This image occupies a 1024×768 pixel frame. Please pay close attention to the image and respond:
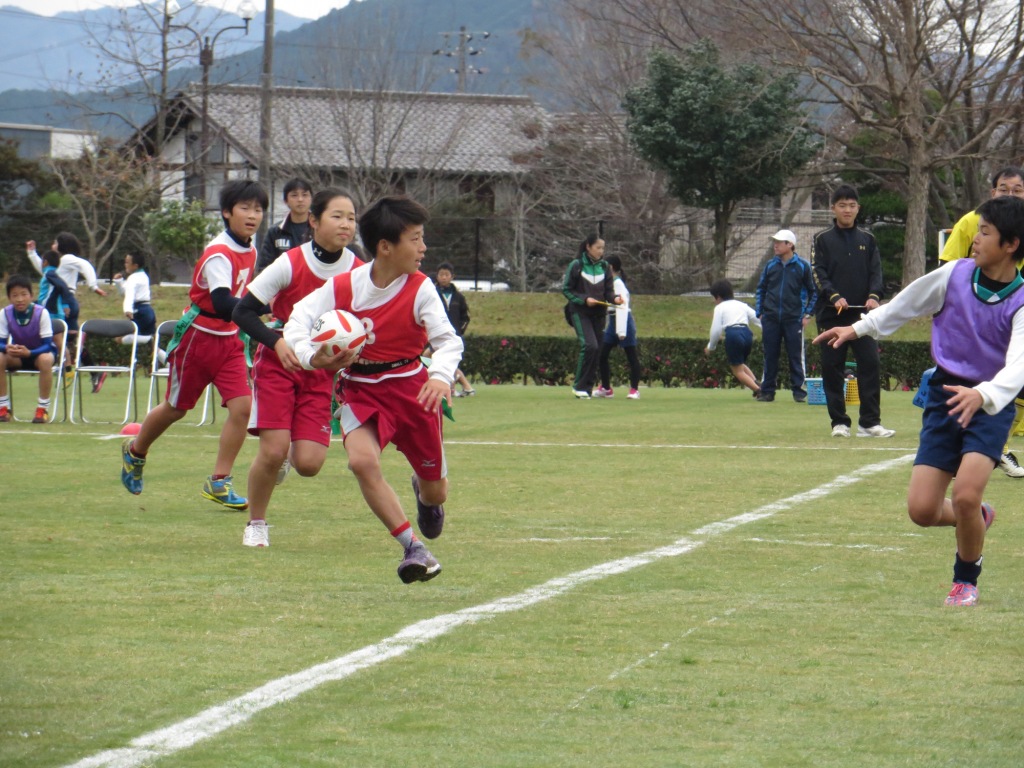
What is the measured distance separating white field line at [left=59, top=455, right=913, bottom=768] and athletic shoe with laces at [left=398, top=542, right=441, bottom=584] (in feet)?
0.93

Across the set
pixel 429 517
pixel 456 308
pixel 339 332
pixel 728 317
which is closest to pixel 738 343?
pixel 728 317

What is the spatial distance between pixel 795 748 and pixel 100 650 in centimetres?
235

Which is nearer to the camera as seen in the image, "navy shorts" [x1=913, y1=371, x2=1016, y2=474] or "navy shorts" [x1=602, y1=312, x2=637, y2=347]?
"navy shorts" [x1=913, y1=371, x2=1016, y2=474]

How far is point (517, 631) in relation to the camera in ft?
17.7

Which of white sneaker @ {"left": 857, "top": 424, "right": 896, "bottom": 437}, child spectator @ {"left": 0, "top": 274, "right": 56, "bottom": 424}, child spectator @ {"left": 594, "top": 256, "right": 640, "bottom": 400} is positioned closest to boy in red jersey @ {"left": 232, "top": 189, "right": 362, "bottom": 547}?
white sneaker @ {"left": 857, "top": 424, "right": 896, "bottom": 437}

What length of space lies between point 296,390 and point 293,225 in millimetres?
2306

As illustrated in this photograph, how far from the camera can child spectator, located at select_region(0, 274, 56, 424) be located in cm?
1609

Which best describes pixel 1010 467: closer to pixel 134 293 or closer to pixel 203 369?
pixel 203 369

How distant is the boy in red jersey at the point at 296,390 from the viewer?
24.5 feet

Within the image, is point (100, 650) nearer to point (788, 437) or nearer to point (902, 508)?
point (902, 508)

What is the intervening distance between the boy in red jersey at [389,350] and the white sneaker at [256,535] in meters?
1.33

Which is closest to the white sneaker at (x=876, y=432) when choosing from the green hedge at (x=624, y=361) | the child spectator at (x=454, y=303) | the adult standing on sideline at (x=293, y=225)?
the adult standing on sideline at (x=293, y=225)

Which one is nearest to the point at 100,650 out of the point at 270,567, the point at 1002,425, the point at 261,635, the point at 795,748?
the point at 261,635

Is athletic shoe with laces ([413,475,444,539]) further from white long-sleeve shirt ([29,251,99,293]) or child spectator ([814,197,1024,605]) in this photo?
white long-sleeve shirt ([29,251,99,293])
